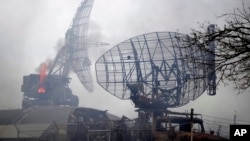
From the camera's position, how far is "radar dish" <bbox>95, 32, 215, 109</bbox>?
131 feet

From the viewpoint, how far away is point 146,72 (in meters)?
41.2

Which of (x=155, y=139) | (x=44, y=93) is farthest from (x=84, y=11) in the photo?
(x=155, y=139)

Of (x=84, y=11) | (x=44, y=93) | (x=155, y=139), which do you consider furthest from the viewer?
(x=44, y=93)

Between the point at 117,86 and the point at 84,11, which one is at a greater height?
the point at 84,11

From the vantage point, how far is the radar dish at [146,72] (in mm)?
39938

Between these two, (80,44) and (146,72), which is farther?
(80,44)

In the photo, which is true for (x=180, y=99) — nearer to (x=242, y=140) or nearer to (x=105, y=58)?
(x=105, y=58)

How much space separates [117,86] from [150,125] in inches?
→ 208

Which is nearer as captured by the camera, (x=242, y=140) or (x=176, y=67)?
(x=242, y=140)

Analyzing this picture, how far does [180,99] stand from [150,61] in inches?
195

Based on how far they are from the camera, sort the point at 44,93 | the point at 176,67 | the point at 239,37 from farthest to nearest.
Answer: the point at 44,93 < the point at 176,67 < the point at 239,37

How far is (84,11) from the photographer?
221ft

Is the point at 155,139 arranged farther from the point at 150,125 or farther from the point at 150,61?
the point at 150,61

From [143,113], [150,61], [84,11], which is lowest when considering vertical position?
[143,113]
